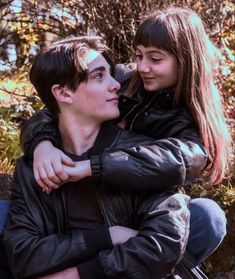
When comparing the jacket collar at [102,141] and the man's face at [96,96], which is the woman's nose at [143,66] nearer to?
the man's face at [96,96]

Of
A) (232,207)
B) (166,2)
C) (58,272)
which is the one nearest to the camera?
(58,272)

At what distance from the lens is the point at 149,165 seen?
2.59m

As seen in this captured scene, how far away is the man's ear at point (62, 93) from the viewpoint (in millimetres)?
2830

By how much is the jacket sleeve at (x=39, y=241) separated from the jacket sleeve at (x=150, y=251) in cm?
7

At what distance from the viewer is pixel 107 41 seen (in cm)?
500

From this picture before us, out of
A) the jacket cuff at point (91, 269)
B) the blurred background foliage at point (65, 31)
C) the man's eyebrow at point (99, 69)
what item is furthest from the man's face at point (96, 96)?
the blurred background foliage at point (65, 31)

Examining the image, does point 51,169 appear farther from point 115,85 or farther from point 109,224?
point 115,85

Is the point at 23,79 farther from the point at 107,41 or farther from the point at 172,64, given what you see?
the point at 172,64

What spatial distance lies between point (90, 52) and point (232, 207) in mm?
1740

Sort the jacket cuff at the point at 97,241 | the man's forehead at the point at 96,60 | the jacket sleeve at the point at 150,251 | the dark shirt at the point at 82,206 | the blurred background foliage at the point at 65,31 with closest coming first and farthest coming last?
1. the jacket sleeve at the point at 150,251
2. the jacket cuff at the point at 97,241
3. the dark shirt at the point at 82,206
4. the man's forehead at the point at 96,60
5. the blurred background foliage at the point at 65,31

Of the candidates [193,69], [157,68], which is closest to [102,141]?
[157,68]

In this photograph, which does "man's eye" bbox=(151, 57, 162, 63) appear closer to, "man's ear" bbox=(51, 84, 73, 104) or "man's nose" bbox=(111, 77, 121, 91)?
"man's nose" bbox=(111, 77, 121, 91)

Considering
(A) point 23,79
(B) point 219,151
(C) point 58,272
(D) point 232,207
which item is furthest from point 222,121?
(A) point 23,79

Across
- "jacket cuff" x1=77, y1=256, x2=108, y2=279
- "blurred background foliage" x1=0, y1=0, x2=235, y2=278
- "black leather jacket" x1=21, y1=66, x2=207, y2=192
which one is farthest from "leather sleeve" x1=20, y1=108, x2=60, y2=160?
"blurred background foliage" x1=0, y1=0, x2=235, y2=278
